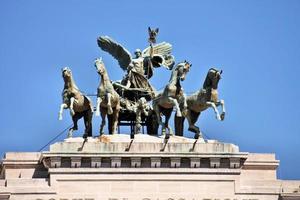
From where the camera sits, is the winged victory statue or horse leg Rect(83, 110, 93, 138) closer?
horse leg Rect(83, 110, 93, 138)

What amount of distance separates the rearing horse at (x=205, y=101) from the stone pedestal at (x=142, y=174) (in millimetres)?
1395

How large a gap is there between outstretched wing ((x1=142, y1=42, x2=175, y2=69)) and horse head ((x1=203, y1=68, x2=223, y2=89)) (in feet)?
24.2

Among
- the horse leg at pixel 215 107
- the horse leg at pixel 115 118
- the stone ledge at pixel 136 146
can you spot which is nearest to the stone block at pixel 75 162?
the stone ledge at pixel 136 146

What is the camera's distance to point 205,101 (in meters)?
68.5

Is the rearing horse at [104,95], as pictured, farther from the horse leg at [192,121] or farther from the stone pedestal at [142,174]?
the horse leg at [192,121]

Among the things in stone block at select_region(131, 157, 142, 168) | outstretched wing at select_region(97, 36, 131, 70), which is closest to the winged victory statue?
outstretched wing at select_region(97, 36, 131, 70)

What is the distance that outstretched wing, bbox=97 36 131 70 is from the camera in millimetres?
74656

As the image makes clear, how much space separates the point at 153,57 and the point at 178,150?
884 cm

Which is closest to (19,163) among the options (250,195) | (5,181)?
(5,181)

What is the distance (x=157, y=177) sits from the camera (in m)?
67.4

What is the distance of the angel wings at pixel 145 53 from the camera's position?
7475 cm

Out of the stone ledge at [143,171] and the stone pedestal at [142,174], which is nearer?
the stone pedestal at [142,174]

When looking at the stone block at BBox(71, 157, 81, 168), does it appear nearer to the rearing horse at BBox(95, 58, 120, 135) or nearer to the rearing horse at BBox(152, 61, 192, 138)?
the rearing horse at BBox(95, 58, 120, 135)

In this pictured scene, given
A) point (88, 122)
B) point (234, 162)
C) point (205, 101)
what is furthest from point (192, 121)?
point (88, 122)
